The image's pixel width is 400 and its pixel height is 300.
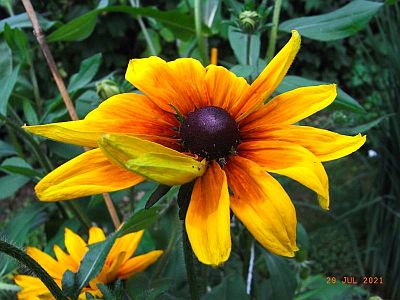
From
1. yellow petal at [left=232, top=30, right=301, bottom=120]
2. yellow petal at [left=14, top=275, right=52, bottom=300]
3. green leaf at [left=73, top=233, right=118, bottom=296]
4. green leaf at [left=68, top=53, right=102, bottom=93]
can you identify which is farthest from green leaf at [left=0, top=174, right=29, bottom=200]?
yellow petal at [left=232, top=30, right=301, bottom=120]

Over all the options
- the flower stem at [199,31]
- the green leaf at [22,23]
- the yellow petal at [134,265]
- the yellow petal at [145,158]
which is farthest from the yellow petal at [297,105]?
the green leaf at [22,23]

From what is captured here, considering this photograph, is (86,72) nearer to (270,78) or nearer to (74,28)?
(74,28)

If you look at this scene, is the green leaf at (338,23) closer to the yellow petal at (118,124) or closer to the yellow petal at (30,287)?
the yellow petal at (118,124)

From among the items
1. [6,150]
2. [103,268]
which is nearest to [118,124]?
[103,268]

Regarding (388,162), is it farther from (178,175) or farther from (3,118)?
(178,175)

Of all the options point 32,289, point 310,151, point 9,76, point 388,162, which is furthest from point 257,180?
point 388,162

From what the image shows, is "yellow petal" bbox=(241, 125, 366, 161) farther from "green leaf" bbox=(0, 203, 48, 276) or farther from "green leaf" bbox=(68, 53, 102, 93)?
"green leaf" bbox=(0, 203, 48, 276)
